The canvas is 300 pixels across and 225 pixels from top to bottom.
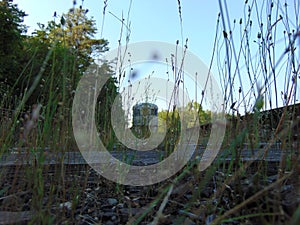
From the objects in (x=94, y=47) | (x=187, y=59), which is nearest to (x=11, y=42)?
(x=94, y=47)

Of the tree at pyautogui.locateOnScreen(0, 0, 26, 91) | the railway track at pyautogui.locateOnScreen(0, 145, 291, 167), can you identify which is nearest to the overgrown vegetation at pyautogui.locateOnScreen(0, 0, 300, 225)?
the railway track at pyautogui.locateOnScreen(0, 145, 291, 167)

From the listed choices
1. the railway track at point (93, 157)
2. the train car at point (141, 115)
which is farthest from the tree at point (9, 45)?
the railway track at point (93, 157)

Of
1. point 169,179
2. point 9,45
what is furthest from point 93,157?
point 9,45

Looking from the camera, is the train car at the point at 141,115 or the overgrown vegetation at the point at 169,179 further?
the train car at the point at 141,115

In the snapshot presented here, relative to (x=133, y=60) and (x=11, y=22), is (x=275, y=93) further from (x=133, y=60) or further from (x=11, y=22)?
(x=11, y=22)

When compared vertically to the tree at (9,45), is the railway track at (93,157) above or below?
below

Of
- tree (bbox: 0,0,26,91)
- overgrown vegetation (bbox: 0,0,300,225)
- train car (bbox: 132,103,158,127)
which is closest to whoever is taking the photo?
overgrown vegetation (bbox: 0,0,300,225)

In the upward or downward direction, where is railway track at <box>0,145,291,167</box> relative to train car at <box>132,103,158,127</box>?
downward

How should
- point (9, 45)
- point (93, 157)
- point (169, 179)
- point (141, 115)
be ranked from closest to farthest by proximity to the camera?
point (169, 179) < point (93, 157) < point (141, 115) < point (9, 45)

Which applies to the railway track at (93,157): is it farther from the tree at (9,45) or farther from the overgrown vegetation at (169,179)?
the tree at (9,45)

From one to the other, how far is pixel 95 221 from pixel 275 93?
101cm

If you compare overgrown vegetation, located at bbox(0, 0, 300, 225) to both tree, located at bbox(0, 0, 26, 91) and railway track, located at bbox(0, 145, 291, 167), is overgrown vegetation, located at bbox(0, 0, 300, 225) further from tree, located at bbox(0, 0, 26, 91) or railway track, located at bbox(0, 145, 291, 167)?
tree, located at bbox(0, 0, 26, 91)

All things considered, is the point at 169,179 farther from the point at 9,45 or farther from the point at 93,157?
the point at 9,45

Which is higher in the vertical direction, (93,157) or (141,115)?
(141,115)
